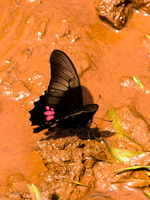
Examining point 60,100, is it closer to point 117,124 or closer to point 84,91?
point 84,91

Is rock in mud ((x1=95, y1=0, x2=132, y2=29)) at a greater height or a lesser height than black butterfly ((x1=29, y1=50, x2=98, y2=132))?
greater

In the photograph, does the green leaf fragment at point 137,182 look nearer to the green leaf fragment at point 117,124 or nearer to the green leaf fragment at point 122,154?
the green leaf fragment at point 122,154

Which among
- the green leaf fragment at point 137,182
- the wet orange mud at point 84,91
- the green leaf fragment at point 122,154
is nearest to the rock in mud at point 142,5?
the wet orange mud at point 84,91

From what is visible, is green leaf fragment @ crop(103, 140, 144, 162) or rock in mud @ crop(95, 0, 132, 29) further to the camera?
rock in mud @ crop(95, 0, 132, 29)

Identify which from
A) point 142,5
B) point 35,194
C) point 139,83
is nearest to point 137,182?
point 35,194

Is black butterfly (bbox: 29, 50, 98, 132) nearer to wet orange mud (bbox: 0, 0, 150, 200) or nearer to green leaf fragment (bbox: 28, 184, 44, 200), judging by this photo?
wet orange mud (bbox: 0, 0, 150, 200)

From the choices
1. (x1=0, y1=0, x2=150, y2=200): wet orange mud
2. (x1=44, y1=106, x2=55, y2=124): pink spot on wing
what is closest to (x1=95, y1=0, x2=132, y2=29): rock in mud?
(x1=0, y1=0, x2=150, y2=200): wet orange mud
